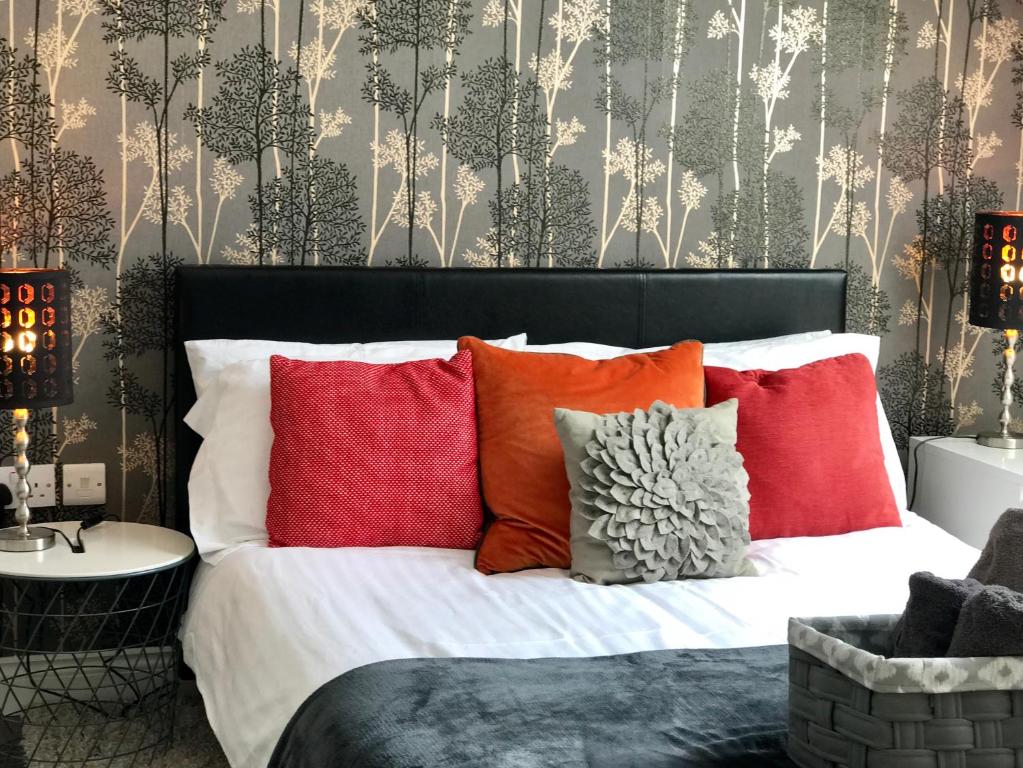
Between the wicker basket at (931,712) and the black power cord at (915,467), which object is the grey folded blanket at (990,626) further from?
the black power cord at (915,467)

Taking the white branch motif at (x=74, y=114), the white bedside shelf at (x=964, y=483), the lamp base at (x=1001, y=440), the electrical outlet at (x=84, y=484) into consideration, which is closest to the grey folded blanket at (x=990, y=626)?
the white bedside shelf at (x=964, y=483)

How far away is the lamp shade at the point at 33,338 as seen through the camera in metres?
2.54

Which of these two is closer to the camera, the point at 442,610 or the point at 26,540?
the point at 442,610

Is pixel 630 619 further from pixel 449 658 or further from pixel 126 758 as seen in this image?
pixel 126 758

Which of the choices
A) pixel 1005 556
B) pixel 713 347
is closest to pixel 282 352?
Result: pixel 713 347

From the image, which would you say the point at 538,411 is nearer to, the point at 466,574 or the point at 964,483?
the point at 466,574

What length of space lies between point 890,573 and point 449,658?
3.44 ft

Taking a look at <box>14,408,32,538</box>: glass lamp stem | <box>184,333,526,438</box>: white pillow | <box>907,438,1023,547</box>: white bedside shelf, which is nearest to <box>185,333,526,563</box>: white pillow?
<box>184,333,526,438</box>: white pillow

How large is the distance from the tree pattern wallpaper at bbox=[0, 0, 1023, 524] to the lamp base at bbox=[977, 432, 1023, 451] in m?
0.22

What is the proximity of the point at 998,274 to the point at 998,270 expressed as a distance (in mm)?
11

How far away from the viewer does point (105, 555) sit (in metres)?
2.61

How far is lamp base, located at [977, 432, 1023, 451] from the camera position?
3.33 meters

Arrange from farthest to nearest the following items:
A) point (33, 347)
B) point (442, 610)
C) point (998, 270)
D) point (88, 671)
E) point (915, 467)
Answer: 1. point (915, 467)
2. point (998, 270)
3. point (88, 671)
4. point (33, 347)
5. point (442, 610)

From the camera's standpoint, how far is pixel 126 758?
2.65m
